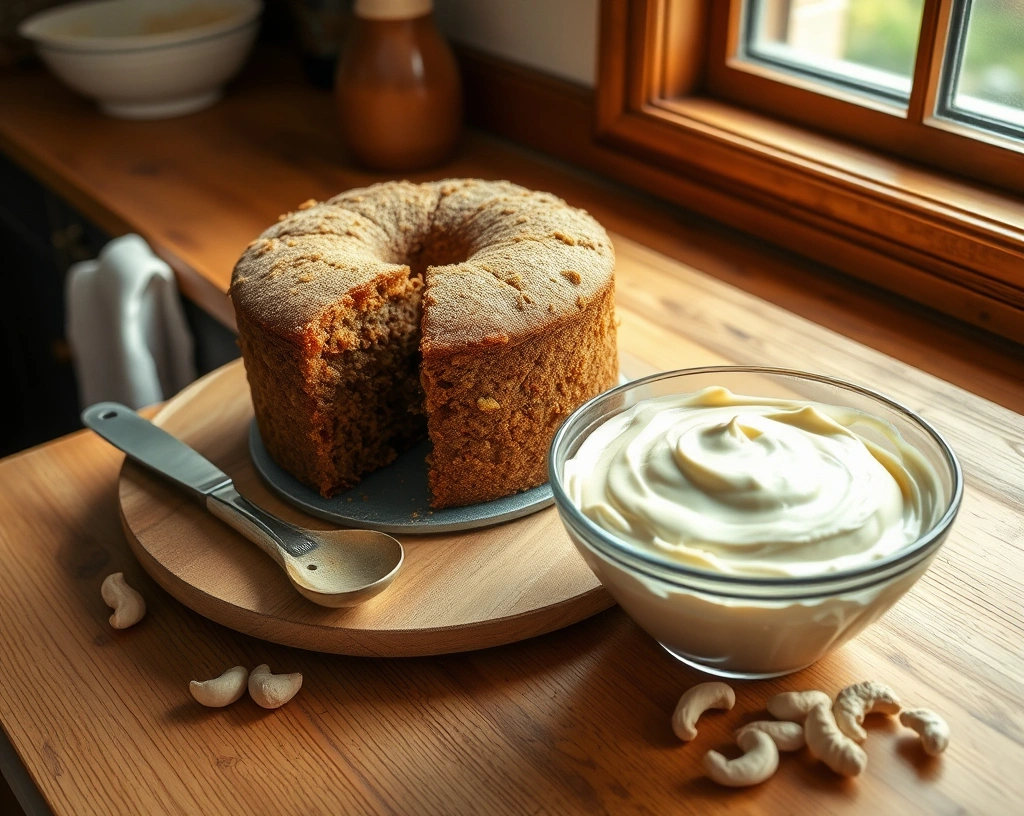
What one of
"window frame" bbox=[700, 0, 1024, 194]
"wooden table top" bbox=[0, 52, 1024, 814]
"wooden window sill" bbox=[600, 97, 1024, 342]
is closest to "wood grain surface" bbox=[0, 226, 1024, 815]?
"wooden table top" bbox=[0, 52, 1024, 814]

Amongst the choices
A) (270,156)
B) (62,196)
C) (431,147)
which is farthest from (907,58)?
(62,196)

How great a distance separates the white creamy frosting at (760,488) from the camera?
2.25ft

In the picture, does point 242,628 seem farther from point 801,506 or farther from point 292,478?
point 801,506

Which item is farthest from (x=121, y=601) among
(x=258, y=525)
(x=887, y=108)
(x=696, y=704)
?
(x=887, y=108)

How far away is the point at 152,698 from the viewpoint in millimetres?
802

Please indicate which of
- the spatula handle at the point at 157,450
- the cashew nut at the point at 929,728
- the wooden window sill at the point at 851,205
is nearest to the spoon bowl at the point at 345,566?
the spatula handle at the point at 157,450

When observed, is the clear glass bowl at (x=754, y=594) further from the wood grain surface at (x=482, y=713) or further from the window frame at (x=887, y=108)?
the window frame at (x=887, y=108)

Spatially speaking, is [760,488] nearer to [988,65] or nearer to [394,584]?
[394,584]

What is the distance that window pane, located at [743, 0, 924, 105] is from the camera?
4.26ft

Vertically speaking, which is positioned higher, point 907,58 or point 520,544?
point 907,58

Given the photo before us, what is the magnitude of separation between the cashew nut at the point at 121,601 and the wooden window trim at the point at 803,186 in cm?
90

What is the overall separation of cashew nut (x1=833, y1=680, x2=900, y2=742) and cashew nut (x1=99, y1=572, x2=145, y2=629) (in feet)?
1.82

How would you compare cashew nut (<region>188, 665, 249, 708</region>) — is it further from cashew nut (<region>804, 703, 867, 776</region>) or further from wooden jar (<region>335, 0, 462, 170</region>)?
wooden jar (<region>335, 0, 462, 170</region>)

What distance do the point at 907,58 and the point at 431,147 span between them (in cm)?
72
